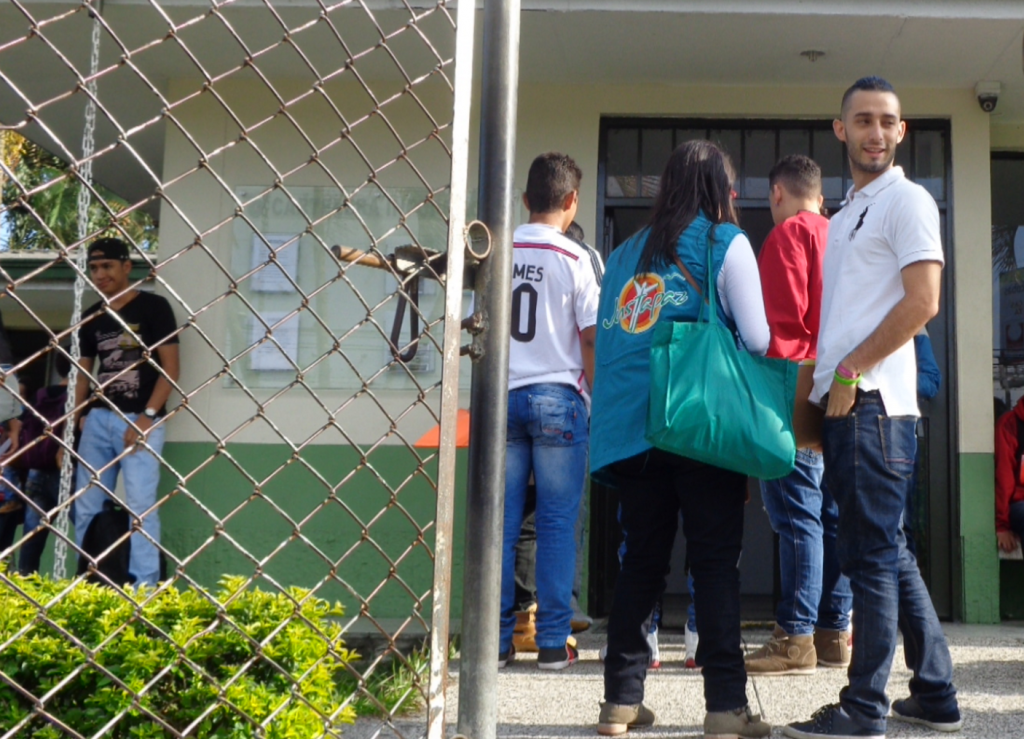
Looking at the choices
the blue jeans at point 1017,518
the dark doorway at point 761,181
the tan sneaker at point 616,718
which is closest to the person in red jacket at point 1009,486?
the blue jeans at point 1017,518

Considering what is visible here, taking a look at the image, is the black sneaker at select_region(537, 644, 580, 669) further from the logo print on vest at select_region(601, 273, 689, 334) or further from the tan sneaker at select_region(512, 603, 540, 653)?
the logo print on vest at select_region(601, 273, 689, 334)

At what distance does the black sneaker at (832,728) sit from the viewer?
10.2 feet

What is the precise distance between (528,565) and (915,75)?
378 centimetres

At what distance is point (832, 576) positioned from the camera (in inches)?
169

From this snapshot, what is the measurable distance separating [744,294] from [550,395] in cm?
132

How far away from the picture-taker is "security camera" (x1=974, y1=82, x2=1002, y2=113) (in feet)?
20.6

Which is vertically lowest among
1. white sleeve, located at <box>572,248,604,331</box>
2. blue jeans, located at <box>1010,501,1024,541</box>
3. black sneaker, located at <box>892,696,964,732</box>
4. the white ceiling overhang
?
black sneaker, located at <box>892,696,964,732</box>

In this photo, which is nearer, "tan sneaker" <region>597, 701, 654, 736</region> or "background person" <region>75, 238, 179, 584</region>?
"tan sneaker" <region>597, 701, 654, 736</region>

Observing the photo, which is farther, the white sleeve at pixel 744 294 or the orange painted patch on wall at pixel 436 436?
the orange painted patch on wall at pixel 436 436

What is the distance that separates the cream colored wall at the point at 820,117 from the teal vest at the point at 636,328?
9.98 feet

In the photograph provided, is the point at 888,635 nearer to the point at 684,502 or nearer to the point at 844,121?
the point at 684,502

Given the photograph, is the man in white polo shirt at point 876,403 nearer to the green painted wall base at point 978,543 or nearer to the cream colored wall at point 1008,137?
the green painted wall base at point 978,543

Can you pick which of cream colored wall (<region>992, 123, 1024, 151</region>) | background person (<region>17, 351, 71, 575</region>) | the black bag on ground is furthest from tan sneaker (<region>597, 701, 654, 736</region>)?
cream colored wall (<region>992, 123, 1024, 151</region>)

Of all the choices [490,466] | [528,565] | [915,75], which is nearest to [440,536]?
[490,466]
